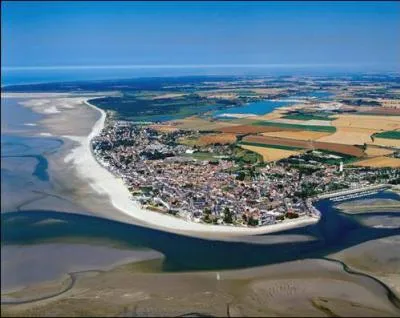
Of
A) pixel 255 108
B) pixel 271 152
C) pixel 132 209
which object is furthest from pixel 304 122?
pixel 132 209

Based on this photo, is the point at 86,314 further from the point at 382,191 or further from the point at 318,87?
the point at 318,87

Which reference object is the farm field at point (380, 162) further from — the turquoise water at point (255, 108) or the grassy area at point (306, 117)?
the turquoise water at point (255, 108)

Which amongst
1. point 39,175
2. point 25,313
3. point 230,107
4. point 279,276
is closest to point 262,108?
point 230,107

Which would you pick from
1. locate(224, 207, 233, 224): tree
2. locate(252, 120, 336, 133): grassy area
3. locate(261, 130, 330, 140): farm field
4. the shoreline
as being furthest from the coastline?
locate(252, 120, 336, 133): grassy area

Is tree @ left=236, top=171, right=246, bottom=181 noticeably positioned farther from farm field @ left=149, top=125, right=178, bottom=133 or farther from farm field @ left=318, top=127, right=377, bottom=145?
farm field @ left=149, top=125, right=178, bottom=133

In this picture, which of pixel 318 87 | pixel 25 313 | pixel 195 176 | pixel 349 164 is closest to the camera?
pixel 25 313

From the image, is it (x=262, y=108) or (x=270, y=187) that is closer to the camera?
(x=270, y=187)

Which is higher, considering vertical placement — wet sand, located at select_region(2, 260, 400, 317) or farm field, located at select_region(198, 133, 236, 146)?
wet sand, located at select_region(2, 260, 400, 317)

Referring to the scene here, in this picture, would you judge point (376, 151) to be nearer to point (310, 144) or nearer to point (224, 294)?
point (310, 144)
